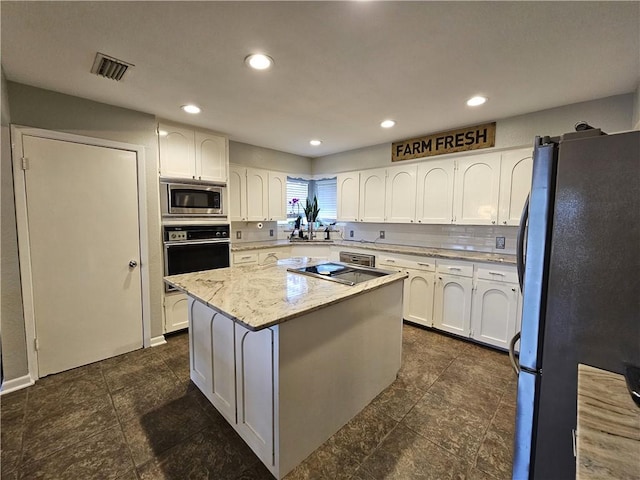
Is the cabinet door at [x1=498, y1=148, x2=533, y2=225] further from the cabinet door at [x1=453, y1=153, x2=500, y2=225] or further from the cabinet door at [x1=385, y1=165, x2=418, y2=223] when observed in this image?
the cabinet door at [x1=385, y1=165, x2=418, y2=223]

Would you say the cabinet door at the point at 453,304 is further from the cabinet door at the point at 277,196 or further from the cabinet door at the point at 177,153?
the cabinet door at the point at 177,153

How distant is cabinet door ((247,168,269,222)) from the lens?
4000 millimetres

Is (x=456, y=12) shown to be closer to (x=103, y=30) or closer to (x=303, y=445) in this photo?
(x=103, y=30)

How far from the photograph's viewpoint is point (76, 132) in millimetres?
2379

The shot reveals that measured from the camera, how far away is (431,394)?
216 cm

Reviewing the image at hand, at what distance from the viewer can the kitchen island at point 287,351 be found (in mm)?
1407

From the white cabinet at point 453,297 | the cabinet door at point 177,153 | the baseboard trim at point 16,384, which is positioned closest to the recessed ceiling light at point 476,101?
the white cabinet at point 453,297

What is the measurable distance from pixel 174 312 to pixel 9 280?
51.6 inches

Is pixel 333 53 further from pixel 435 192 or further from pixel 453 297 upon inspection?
pixel 453 297

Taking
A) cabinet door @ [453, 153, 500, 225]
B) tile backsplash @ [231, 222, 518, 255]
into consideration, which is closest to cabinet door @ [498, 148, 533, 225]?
cabinet door @ [453, 153, 500, 225]

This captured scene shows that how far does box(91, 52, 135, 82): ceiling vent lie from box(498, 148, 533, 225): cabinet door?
3.41m

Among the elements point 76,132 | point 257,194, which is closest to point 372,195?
point 257,194

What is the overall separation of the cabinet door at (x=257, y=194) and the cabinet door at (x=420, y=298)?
2.29 metres

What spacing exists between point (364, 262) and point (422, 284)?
846 millimetres
